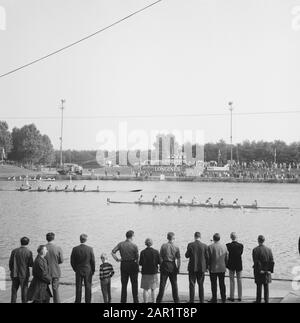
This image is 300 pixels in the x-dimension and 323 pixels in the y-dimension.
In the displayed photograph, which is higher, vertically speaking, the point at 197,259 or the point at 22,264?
the point at 197,259

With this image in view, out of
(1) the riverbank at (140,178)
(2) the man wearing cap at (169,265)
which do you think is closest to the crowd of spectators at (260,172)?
(1) the riverbank at (140,178)

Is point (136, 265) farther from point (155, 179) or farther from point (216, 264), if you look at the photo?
point (155, 179)

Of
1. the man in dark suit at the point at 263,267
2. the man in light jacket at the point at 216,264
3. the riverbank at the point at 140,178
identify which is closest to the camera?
the man in dark suit at the point at 263,267

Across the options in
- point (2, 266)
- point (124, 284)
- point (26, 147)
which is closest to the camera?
point (124, 284)

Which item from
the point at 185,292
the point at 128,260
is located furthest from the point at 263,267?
the point at 128,260

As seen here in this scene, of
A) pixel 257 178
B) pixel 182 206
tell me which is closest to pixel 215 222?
pixel 182 206

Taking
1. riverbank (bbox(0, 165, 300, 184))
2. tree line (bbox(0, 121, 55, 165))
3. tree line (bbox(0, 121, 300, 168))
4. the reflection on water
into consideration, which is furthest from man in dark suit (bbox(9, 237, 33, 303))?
tree line (bbox(0, 121, 55, 165))

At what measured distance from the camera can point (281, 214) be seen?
1992 inches

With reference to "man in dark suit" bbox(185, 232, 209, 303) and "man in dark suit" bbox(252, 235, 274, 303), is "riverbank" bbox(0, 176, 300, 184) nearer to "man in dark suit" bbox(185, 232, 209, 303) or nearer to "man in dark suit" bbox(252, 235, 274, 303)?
"man in dark suit" bbox(185, 232, 209, 303)

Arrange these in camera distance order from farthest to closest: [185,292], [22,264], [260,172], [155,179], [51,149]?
[51,149] < [260,172] < [155,179] < [185,292] < [22,264]

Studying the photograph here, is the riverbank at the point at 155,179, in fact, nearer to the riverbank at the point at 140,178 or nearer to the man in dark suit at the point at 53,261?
the riverbank at the point at 140,178
